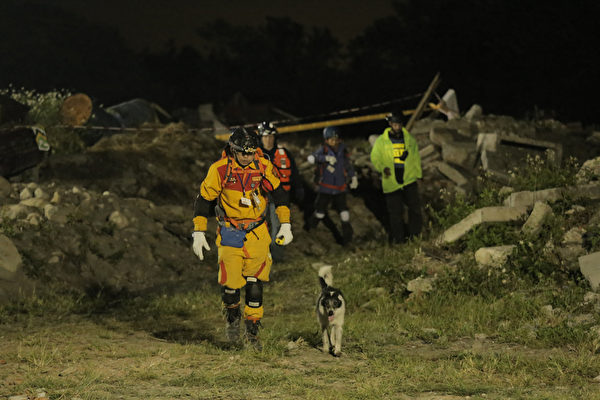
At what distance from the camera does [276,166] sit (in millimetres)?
10836

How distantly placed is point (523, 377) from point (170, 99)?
141 feet

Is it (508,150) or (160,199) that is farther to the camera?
(508,150)

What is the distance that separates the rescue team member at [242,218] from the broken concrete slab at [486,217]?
3.81 m

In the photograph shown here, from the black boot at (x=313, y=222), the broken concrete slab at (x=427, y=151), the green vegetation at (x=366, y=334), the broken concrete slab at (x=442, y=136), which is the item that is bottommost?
the green vegetation at (x=366, y=334)

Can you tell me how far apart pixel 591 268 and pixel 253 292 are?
12.6 ft

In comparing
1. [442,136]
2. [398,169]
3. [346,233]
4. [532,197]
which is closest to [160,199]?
[346,233]

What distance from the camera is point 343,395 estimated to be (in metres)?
5.27

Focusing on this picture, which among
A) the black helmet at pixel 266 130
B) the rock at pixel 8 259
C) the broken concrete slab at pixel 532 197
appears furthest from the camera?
the black helmet at pixel 266 130

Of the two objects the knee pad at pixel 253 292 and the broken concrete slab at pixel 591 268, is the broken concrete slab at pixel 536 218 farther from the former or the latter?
the knee pad at pixel 253 292

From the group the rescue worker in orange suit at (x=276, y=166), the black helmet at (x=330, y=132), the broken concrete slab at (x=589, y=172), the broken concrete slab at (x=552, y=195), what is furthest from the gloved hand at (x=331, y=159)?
the broken concrete slab at (x=589, y=172)

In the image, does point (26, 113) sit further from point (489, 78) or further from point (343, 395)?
point (489, 78)

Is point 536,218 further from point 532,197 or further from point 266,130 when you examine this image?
point 266,130

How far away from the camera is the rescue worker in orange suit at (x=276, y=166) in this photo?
10.6 meters

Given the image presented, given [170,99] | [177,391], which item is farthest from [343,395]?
[170,99]
